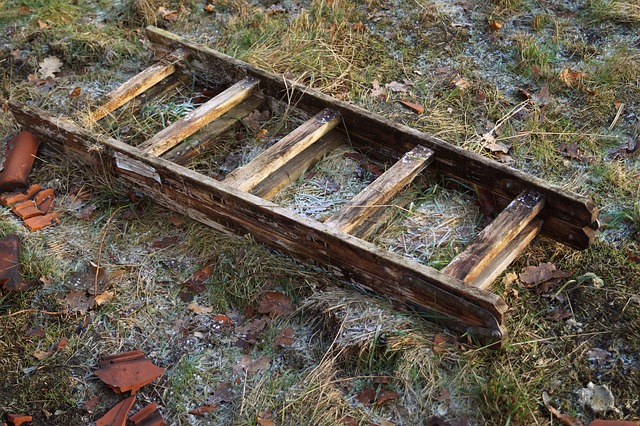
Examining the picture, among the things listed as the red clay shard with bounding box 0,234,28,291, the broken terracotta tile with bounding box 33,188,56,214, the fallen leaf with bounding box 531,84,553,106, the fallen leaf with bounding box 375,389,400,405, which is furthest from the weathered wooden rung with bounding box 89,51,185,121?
the fallen leaf with bounding box 375,389,400,405

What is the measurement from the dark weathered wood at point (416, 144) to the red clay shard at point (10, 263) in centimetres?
187

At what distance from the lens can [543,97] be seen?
17.3 ft

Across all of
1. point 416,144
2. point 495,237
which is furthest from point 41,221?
point 495,237

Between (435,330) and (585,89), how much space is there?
8.51 feet

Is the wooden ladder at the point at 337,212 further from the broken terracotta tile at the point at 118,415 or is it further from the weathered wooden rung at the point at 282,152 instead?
the broken terracotta tile at the point at 118,415

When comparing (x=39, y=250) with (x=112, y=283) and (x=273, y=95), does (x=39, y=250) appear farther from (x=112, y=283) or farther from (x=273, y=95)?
(x=273, y=95)

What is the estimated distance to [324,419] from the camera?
3.44 m

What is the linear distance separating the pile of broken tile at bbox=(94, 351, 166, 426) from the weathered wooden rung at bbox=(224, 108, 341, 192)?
113 cm

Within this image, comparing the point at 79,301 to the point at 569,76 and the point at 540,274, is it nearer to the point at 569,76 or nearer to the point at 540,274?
the point at 540,274

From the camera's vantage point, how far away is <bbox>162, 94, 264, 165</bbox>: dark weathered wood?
15.6 ft

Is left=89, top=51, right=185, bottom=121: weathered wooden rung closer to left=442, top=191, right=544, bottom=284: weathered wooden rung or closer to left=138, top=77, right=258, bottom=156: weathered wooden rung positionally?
left=138, top=77, right=258, bottom=156: weathered wooden rung

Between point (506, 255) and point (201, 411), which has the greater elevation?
point (506, 255)

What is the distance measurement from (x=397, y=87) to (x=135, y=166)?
83.1 inches

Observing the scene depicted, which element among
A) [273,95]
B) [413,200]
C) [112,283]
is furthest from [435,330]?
[273,95]
